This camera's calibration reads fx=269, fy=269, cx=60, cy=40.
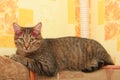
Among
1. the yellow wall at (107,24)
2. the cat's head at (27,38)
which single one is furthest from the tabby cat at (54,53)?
the yellow wall at (107,24)

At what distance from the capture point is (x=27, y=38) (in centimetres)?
161

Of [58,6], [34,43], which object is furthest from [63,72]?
[58,6]

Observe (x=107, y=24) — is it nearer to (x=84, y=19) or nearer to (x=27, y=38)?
(x=84, y=19)

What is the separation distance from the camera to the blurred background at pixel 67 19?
6.13 ft

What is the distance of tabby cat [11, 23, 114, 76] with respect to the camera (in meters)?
1.55

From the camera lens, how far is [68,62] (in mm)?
1713

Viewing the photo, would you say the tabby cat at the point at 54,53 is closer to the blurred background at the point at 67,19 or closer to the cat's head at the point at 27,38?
the cat's head at the point at 27,38

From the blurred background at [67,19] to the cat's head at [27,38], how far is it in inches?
11.1

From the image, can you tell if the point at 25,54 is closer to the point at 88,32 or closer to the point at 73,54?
the point at 73,54

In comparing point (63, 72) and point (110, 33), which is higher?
point (110, 33)

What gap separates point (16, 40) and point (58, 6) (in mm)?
534

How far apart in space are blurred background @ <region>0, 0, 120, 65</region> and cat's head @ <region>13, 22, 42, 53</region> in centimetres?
28

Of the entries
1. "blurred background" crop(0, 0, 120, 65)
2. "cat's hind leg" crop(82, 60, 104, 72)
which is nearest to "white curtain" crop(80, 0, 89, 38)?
"blurred background" crop(0, 0, 120, 65)

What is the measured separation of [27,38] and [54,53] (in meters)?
0.22
